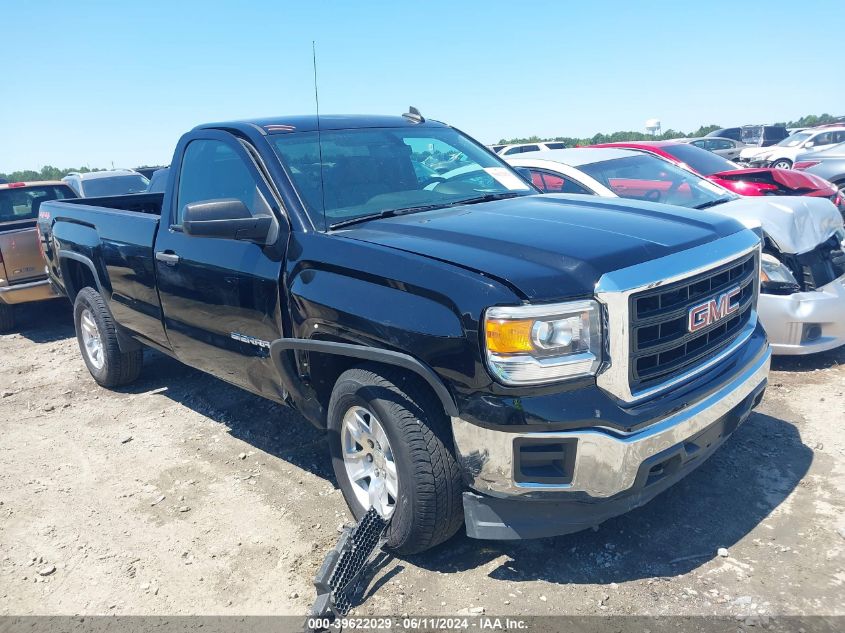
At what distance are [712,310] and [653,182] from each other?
12.1 ft

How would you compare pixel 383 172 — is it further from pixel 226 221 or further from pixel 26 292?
pixel 26 292

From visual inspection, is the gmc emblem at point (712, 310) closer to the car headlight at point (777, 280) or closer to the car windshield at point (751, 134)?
the car headlight at point (777, 280)

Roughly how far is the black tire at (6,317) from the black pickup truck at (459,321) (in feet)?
16.7

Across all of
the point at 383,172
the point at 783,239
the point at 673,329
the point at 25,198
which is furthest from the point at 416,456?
the point at 25,198

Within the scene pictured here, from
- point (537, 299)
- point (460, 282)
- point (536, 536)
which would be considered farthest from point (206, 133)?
point (536, 536)

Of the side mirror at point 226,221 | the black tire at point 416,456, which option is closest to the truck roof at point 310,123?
the side mirror at point 226,221

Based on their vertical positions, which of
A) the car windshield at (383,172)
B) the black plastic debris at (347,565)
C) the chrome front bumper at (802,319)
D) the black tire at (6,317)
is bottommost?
the black plastic debris at (347,565)

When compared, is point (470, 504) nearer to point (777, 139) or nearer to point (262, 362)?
point (262, 362)

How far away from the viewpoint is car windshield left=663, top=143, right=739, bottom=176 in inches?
302

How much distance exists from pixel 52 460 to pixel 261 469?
1.48m

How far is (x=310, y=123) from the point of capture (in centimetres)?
410

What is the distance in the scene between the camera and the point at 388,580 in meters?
3.09

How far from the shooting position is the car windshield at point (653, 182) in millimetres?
6180

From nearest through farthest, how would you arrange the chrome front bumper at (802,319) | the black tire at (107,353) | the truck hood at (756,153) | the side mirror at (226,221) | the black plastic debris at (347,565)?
the black plastic debris at (347,565)
the side mirror at (226,221)
the chrome front bumper at (802,319)
the black tire at (107,353)
the truck hood at (756,153)
